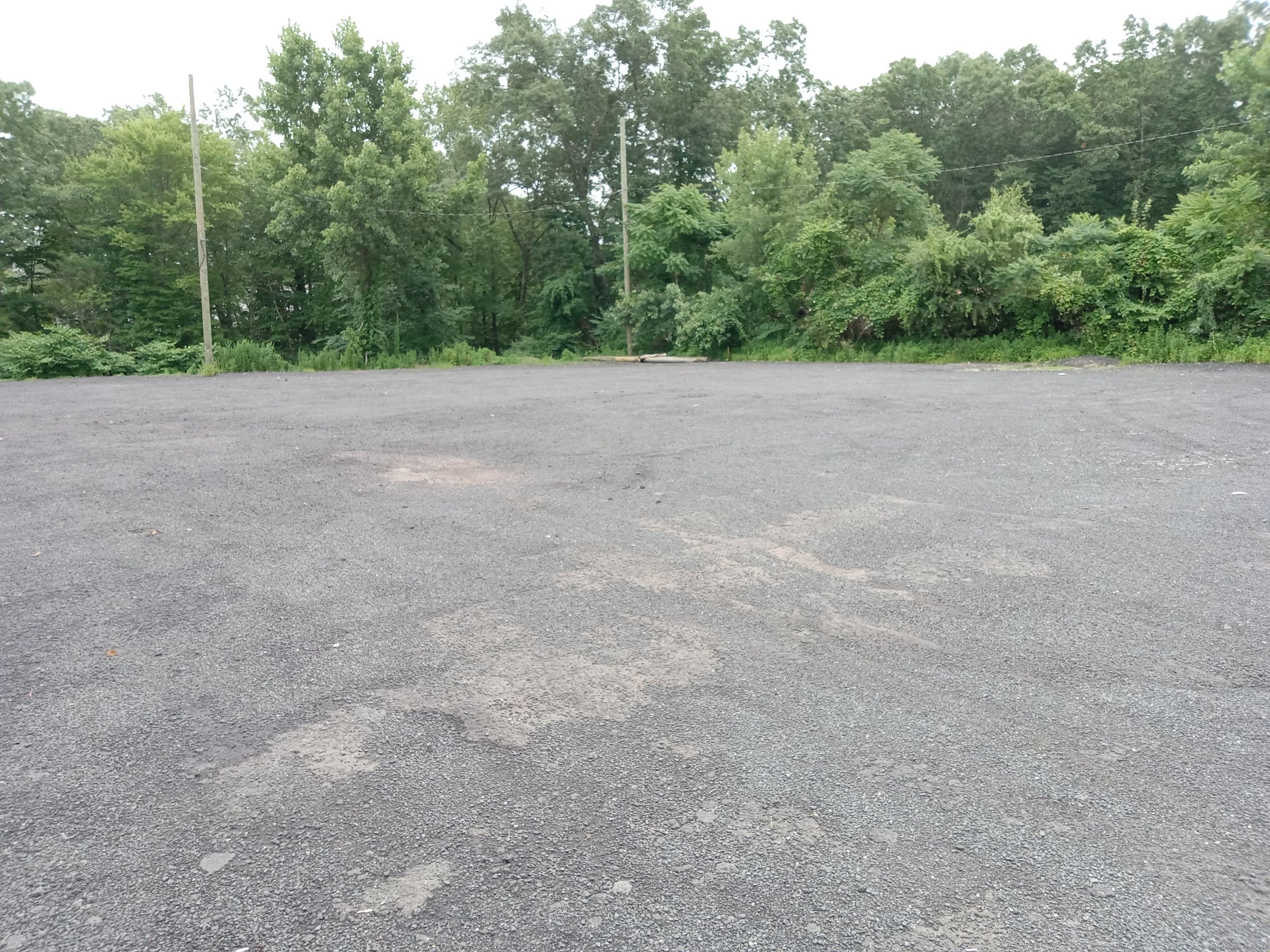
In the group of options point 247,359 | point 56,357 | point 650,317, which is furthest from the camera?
point 650,317

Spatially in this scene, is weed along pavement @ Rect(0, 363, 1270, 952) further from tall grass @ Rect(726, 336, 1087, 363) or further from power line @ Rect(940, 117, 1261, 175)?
power line @ Rect(940, 117, 1261, 175)

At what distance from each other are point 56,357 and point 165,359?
2818 millimetres

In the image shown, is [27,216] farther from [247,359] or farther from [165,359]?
[247,359]

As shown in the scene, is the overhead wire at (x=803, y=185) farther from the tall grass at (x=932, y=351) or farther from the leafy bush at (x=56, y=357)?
the leafy bush at (x=56, y=357)

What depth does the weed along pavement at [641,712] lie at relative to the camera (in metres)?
2.11

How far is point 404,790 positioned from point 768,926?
1.18 meters

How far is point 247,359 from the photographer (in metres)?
26.8

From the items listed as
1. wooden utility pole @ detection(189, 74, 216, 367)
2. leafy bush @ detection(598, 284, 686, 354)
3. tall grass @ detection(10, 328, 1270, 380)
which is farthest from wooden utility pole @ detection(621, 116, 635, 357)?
wooden utility pole @ detection(189, 74, 216, 367)

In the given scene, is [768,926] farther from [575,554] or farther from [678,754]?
[575,554]

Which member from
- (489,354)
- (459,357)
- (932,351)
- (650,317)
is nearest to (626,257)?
(650,317)

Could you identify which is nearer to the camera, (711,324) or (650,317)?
(711,324)

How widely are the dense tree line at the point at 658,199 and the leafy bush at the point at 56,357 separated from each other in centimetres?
201

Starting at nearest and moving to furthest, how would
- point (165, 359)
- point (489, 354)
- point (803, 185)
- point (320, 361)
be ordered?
point (165, 359) < point (320, 361) < point (803, 185) < point (489, 354)

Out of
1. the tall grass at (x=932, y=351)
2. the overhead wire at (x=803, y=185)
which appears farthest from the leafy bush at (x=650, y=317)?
the overhead wire at (x=803, y=185)
